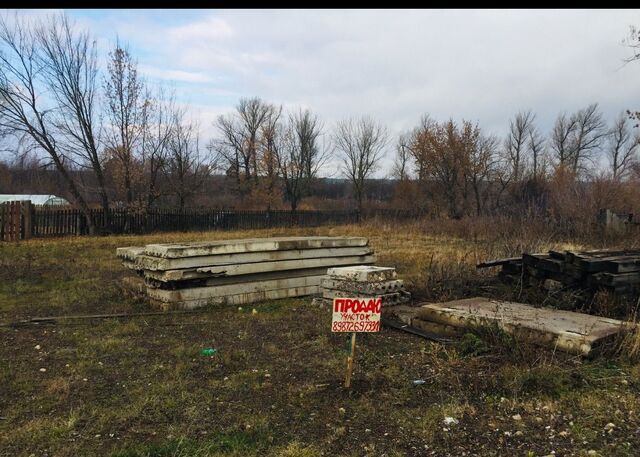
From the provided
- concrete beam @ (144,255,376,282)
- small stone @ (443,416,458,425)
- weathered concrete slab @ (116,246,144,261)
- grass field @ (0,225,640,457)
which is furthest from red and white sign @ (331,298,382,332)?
weathered concrete slab @ (116,246,144,261)

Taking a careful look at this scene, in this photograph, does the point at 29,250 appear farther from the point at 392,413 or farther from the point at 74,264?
the point at 392,413

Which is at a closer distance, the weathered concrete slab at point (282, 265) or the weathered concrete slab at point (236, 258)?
the weathered concrete slab at point (236, 258)

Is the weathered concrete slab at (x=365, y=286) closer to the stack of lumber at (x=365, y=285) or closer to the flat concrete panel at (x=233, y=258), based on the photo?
the stack of lumber at (x=365, y=285)

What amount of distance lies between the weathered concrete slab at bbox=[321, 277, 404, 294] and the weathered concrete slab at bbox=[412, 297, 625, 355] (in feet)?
2.92

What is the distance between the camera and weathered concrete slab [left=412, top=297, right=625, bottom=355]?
4.94 metres

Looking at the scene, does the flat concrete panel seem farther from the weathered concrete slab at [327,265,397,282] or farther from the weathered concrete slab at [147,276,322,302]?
the weathered concrete slab at [327,265,397,282]

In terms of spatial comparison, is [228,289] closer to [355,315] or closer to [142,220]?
[355,315]

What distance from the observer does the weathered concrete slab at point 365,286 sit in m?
7.08

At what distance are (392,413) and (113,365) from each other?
2.87m

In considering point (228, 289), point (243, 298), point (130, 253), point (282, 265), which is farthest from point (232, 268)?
point (130, 253)

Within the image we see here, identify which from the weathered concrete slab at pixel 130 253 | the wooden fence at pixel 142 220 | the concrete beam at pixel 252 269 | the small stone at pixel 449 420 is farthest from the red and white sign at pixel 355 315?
the wooden fence at pixel 142 220

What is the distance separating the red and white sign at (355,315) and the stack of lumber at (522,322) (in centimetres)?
168

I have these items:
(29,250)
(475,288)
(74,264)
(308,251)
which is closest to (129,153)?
(29,250)

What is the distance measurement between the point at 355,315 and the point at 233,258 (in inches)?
156
